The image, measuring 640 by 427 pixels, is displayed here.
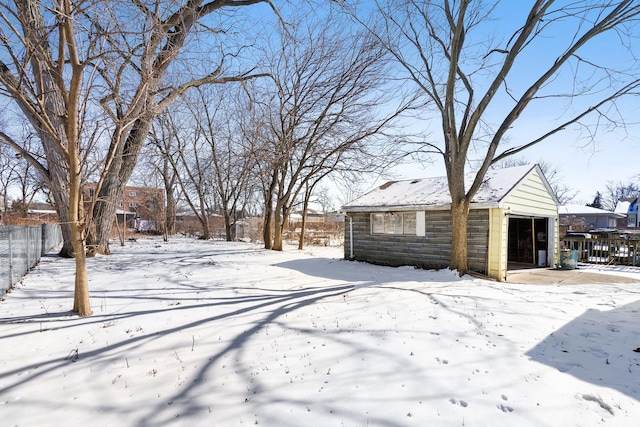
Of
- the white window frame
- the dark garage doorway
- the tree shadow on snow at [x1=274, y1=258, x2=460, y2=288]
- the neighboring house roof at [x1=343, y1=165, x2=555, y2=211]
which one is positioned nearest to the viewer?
the tree shadow on snow at [x1=274, y1=258, x2=460, y2=288]

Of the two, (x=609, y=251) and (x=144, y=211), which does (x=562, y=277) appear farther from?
(x=144, y=211)

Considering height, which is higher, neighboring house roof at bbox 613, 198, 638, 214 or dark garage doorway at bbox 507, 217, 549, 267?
neighboring house roof at bbox 613, 198, 638, 214

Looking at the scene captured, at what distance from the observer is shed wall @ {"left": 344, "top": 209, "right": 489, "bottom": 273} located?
29.5 ft

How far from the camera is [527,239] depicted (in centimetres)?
1290

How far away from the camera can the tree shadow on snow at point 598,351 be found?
10.3 feet

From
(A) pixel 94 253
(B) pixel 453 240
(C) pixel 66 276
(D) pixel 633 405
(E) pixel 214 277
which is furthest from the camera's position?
(A) pixel 94 253

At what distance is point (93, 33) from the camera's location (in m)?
4.07

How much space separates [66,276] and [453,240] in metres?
9.42

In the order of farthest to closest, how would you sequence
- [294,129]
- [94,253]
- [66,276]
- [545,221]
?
1. [294,129]
2. [545,221]
3. [94,253]
4. [66,276]

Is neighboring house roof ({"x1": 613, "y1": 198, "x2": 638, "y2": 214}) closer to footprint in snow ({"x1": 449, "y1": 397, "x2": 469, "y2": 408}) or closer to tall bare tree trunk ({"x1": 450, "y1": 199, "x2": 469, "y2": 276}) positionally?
tall bare tree trunk ({"x1": 450, "y1": 199, "x2": 469, "y2": 276})

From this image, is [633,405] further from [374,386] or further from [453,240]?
[453,240]

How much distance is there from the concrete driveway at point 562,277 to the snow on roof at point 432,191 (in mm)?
2269

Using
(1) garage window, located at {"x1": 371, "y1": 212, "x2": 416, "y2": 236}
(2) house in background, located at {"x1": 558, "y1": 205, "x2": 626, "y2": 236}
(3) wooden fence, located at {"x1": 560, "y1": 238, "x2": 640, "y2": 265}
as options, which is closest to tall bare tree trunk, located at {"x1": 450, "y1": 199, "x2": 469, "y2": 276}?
(1) garage window, located at {"x1": 371, "y1": 212, "x2": 416, "y2": 236}

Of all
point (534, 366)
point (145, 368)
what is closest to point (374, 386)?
point (534, 366)
